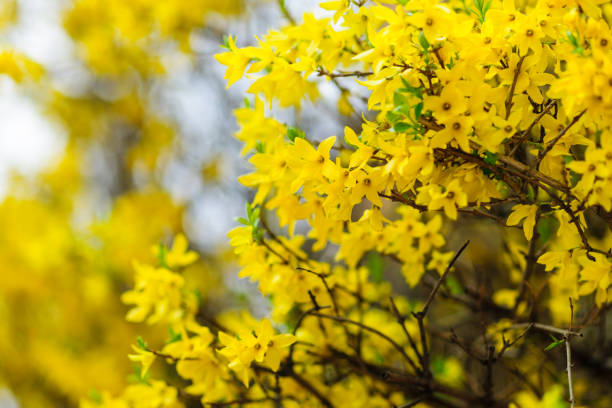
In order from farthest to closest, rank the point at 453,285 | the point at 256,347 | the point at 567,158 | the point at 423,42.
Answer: the point at 453,285, the point at 256,347, the point at 567,158, the point at 423,42

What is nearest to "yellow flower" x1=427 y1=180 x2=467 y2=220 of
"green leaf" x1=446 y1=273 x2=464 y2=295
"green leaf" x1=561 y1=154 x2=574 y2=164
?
"green leaf" x1=561 y1=154 x2=574 y2=164

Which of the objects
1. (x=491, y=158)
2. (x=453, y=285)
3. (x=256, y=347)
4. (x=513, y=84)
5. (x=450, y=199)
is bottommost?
(x=453, y=285)

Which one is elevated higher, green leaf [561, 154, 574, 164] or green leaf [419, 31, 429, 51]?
green leaf [419, 31, 429, 51]

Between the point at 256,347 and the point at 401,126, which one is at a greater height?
the point at 401,126

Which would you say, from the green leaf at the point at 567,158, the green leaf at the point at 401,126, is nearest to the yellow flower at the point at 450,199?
the green leaf at the point at 401,126

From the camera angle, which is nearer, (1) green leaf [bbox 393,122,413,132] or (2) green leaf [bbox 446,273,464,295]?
(1) green leaf [bbox 393,122,413,132]

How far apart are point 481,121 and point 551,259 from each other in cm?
45

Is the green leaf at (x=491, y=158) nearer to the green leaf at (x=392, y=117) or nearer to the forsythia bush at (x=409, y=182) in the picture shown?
the forsythia bush at (x=409, y=182)

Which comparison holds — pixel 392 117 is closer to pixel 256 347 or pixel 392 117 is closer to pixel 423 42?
pixel 423 42

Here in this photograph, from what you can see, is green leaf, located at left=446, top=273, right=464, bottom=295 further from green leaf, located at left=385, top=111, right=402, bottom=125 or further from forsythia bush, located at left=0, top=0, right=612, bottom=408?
green leaf, located at left=385, top=111, right=402, bottom=125

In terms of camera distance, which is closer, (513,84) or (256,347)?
(513,84)

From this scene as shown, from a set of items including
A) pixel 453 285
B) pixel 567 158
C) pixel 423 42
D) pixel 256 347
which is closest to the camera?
pixel 423 42

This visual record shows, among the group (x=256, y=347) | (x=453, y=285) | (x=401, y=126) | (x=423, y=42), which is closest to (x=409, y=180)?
(x=401, y=126)

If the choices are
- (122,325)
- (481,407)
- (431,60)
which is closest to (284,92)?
(431,60)
